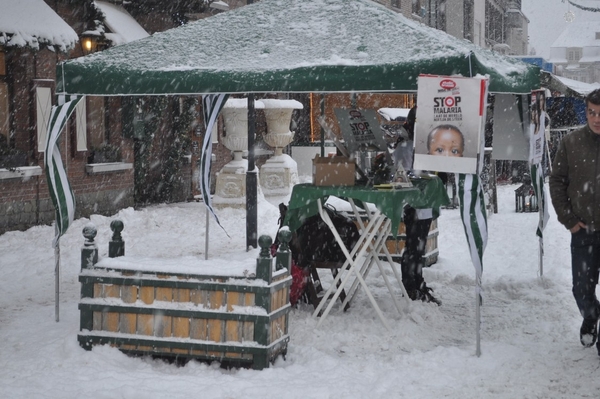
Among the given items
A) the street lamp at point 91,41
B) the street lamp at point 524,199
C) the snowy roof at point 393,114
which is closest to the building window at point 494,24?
the snowy roof at point 393,114

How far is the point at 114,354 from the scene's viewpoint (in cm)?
648

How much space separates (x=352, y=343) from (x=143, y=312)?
5.76ft

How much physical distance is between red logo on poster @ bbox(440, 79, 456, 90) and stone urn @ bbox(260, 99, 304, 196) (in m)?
11.9

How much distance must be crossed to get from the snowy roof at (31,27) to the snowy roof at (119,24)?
77.3 inches

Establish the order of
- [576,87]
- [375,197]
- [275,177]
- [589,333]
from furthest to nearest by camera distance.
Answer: [576,87], [275,177], [375,197], [589,333]

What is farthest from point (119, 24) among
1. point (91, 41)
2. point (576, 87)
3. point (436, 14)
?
point (436, 14)

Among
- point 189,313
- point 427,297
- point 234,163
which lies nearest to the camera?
point 189,313

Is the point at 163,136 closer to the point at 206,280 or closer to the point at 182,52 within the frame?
the point at 182,52

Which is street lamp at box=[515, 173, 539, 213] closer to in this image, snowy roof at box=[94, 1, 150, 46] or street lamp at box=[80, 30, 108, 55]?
snowy roof at box=[94, 1, 150, 46]

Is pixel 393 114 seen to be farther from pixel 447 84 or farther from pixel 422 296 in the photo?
pixel 447 84

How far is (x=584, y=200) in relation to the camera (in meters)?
6.67

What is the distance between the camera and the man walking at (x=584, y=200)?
6.63 meters

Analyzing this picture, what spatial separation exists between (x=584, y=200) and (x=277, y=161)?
12.5 metres

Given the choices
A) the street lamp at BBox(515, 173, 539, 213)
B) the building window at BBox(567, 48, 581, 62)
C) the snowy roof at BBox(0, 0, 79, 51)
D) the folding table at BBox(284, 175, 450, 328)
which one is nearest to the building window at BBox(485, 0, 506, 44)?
the street lamp at BBox(515, 173, 539, 213)
